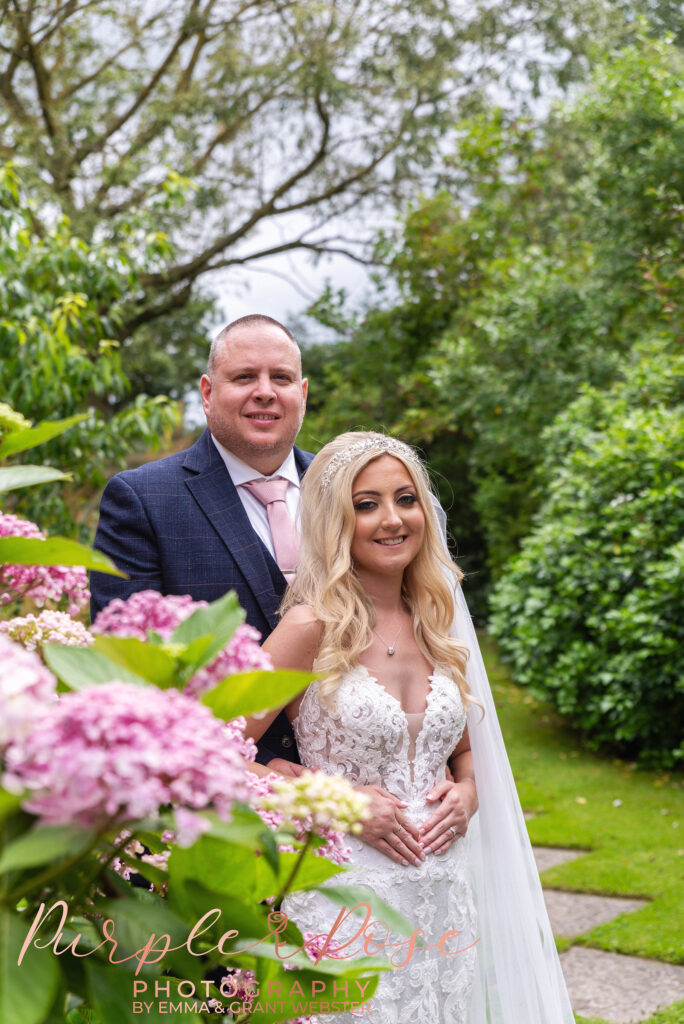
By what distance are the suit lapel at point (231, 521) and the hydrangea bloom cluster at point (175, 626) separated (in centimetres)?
179

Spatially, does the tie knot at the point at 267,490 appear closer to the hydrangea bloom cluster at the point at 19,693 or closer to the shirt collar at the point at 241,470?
the shirt collar at the point at 241,470

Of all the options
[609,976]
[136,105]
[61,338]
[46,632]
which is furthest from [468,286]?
[46,632]

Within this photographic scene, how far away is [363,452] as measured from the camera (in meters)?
2.76

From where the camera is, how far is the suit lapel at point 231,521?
2.83m

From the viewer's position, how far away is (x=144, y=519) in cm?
287

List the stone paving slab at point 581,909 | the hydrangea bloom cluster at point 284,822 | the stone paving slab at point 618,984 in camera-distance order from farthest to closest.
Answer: the stone paving slab at point 581,909 < the stone paving slab at point 618,984 < the hydrangea bloom cluster at point 284,822

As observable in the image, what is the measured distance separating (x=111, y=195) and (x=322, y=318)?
319cm

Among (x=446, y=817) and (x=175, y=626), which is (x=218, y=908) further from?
(x=446, y=817)

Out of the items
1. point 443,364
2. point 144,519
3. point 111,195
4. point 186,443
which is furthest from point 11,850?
point 186,443

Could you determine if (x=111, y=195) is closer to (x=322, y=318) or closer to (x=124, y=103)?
(x=124, y=103)

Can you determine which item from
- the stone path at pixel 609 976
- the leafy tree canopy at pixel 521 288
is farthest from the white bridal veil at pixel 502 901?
the leafy tree canopy at pixel 521 288

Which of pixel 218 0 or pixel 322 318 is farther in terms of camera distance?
pixel 322 318

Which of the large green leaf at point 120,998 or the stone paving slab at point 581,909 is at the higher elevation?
the large green leaf at point 120,998

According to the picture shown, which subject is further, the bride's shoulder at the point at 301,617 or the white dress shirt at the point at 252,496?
the white dress shirt at the point at 252,496
